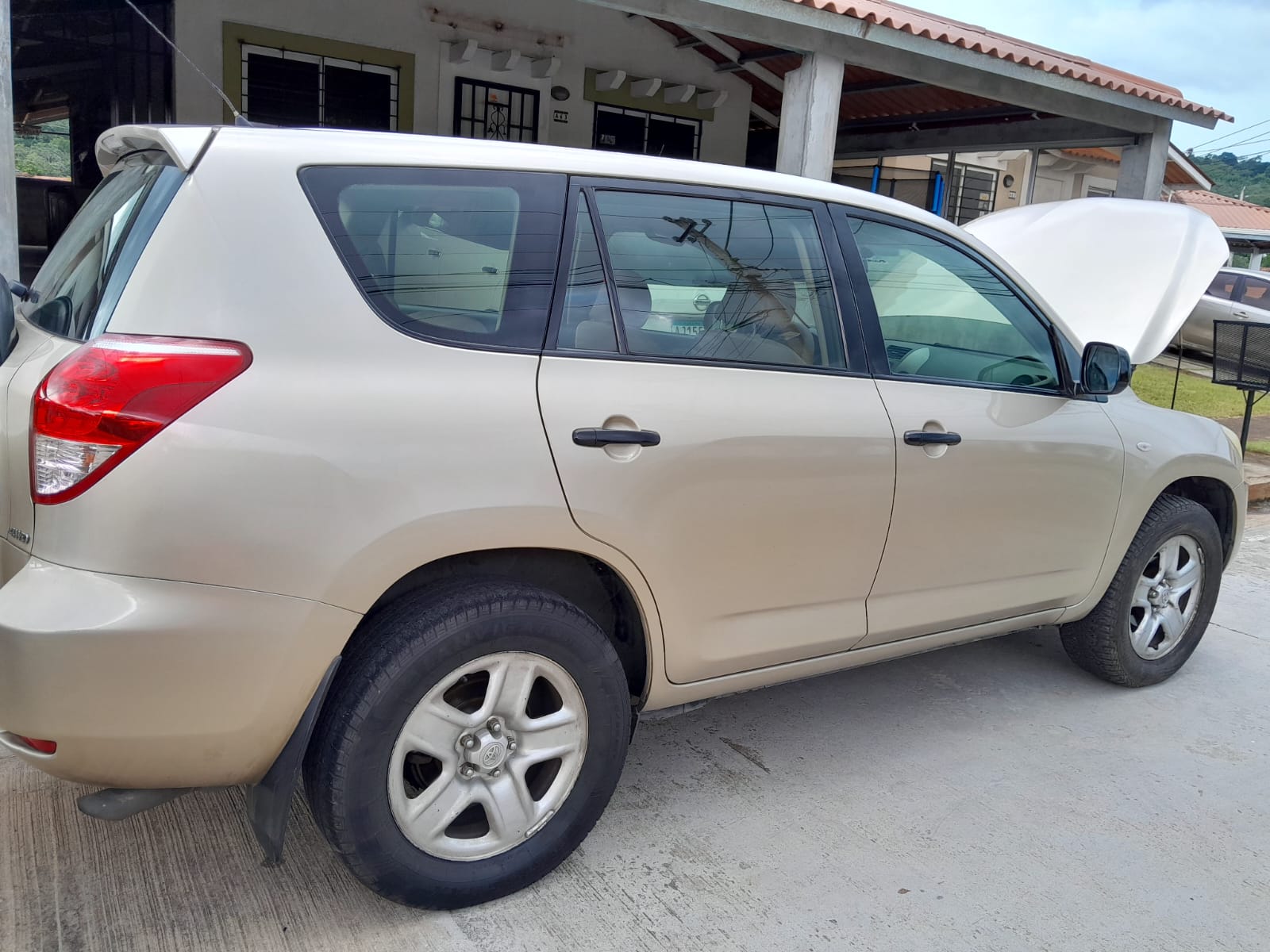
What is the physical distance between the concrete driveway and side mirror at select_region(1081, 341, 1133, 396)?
1218mm

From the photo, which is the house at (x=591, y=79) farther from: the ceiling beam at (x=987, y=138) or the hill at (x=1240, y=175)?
the hill at (x=1240, y=175)

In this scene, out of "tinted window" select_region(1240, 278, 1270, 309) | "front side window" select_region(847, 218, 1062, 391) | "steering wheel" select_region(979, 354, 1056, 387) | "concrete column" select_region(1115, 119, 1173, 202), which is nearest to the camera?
"front side window" select_region(847, 218, 1062, 391)

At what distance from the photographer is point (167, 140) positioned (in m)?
2.16

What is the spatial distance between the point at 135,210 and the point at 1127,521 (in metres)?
3.27

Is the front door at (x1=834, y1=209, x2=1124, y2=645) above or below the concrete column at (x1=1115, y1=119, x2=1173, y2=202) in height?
below

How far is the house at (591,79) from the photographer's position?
809 centimetres

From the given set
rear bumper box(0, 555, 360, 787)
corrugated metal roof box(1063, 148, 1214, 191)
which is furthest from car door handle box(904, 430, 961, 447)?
corrugated metal roof box(1063, 148, 1214, 191)

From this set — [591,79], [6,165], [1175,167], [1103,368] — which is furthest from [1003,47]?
[1175,167]

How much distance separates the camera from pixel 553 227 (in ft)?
8.16

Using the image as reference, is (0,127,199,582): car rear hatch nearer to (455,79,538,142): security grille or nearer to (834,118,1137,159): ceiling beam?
(455,79,538,142): security grille

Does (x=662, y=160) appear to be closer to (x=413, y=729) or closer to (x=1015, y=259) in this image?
(x=413, y=729)

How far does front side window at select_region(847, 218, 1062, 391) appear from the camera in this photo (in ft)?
10.2

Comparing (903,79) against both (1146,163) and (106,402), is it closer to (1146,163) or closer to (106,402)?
(1146,163)

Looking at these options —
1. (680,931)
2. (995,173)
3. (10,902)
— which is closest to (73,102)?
(10,902)
